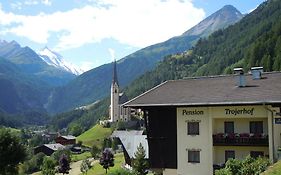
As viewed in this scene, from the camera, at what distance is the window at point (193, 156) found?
36500 mm

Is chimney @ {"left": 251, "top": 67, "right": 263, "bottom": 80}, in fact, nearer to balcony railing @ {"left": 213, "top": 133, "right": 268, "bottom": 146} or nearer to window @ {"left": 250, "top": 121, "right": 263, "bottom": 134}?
window @ {"left": 250, "top": 121, "right": 263, "bottom": 134}

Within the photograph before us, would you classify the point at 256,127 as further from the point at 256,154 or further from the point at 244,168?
the point at 244,168

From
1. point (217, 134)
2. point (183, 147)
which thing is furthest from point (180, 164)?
point (217, 134)

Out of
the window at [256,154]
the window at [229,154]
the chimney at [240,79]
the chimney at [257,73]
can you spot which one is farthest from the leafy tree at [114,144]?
the window at [256,154]

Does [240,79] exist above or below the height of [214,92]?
above

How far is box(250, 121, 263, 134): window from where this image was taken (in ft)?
114

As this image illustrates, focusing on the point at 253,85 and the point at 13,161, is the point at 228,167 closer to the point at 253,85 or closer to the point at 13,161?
the point at 253,85

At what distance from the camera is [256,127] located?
115 feet

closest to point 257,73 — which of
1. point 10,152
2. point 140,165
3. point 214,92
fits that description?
point 214,92

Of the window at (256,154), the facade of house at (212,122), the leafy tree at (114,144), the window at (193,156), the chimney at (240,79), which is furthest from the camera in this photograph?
the leafy tree at (114,144)

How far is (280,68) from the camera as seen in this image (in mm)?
156500

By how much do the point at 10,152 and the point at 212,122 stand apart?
2721 centimetres

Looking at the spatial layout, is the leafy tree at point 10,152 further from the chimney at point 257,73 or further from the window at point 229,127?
the chimney at point 257,73

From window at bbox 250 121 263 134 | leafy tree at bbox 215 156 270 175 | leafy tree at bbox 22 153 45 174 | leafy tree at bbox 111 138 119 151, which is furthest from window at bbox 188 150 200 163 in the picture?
leafy tree at bbox 111 138 119 151
